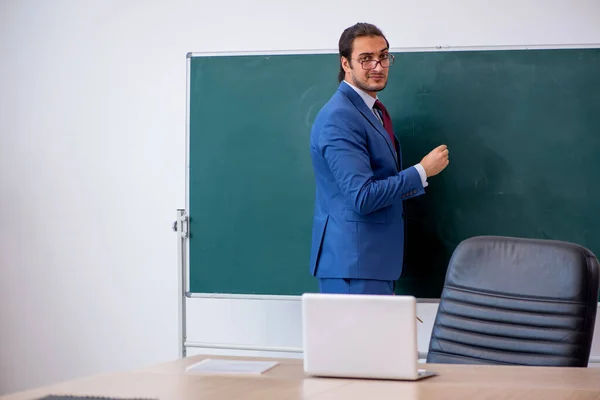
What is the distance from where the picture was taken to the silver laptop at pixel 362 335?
5.41ft

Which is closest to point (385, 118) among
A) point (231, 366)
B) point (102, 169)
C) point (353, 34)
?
point (353, 34)

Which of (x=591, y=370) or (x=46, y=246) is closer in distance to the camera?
(x=591, y=370)

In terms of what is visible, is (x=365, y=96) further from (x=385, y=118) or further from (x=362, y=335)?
(x=362, y=335)

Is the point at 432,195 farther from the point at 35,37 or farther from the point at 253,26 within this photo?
the point at 35,37

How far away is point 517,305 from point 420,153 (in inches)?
50.1

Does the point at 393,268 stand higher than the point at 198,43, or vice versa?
the point at 198,43

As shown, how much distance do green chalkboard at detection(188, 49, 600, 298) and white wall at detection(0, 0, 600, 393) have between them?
0.47 meters

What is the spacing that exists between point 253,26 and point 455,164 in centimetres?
134

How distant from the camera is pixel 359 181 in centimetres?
273

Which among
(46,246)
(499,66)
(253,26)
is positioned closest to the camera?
(499,66)

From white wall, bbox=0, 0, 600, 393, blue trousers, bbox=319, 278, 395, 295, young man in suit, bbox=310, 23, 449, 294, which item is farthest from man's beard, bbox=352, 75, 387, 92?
white wall, bbox=0, 0, 600, 393

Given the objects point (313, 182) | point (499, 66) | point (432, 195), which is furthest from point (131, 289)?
point (499, 66)

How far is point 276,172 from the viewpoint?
142 inches

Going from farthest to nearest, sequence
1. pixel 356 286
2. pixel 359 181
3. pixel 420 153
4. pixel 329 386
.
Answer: pixel 420 153 → pixel 356 286 → pixel 359 181 → pixel 329 386
